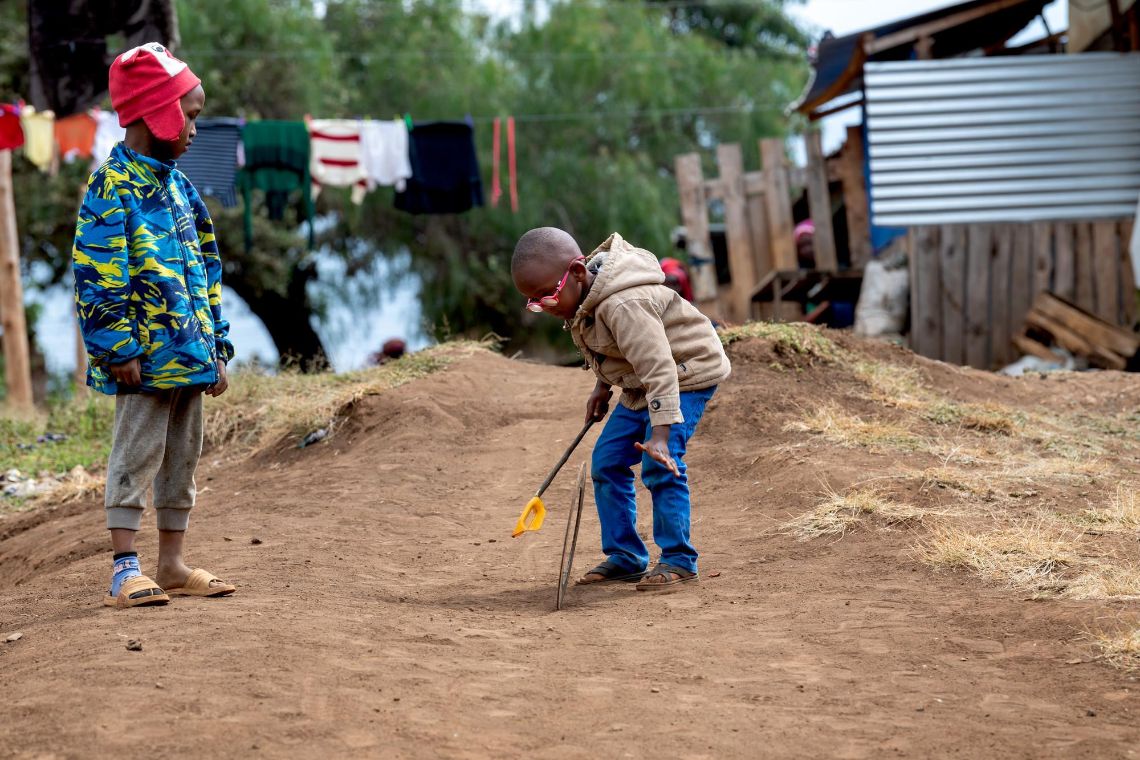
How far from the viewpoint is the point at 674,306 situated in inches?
180

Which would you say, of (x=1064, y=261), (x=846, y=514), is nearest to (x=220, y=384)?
(x=846, y=514)

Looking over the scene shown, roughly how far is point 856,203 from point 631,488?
29.5 ft

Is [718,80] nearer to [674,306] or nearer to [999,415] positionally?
Result: [999,415]

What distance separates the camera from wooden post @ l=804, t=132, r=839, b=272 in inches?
512

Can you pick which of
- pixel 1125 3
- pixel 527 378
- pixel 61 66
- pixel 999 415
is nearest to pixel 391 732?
pixel 999 415

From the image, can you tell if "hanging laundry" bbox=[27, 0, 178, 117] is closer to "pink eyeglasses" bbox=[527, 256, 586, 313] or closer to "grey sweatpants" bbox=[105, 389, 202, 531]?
"grey sweatpants" bbox=[105, 389, 202, 531]

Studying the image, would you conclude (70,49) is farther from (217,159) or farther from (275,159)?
(275,159)

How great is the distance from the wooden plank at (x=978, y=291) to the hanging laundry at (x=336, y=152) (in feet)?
20.8

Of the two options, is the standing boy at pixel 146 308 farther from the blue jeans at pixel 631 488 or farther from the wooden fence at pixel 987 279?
the wooden fence at pixel 987 279

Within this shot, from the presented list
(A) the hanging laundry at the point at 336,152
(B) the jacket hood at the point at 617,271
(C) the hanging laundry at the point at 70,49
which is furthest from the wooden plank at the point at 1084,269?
(C) the hanging laundry at the point at 70,49

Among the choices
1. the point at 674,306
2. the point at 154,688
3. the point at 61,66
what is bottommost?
the point at 154,688

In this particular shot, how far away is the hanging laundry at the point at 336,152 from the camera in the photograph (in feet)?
43.6

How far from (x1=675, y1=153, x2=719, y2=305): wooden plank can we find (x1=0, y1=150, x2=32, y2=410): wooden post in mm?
6886

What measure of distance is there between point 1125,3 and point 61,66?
9146 mm
